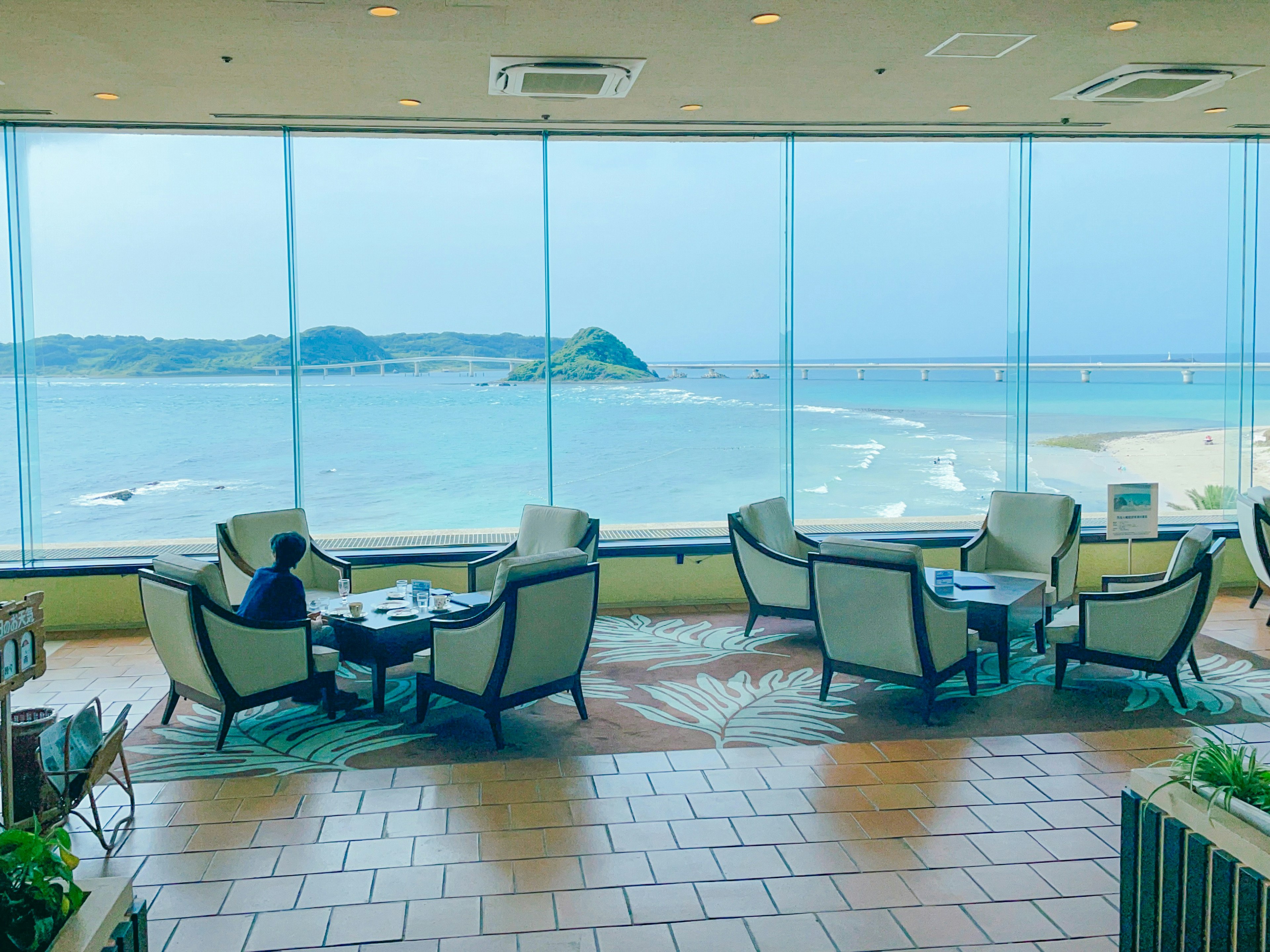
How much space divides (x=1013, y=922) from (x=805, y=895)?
0.66 metres

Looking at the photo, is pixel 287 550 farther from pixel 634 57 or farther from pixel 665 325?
pixel 665 325

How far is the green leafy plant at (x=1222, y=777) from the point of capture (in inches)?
94.0

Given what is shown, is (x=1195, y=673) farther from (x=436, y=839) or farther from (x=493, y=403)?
(x=493, y=403)

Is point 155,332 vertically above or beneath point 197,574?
above

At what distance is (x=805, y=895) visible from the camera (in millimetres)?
3494

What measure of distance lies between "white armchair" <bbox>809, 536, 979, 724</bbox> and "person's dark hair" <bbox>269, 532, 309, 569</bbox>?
8.50 ft

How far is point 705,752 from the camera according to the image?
4.86 m

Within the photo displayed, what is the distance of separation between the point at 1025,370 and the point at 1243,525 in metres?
1.93

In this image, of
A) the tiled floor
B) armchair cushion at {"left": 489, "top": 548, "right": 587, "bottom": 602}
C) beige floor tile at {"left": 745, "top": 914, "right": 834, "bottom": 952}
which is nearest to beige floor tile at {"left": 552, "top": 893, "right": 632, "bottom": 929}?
the tiled floor

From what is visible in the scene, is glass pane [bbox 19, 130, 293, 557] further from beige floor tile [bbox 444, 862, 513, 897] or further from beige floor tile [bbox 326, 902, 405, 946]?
beige floor tile [bbox 326, 902, 405, 946]

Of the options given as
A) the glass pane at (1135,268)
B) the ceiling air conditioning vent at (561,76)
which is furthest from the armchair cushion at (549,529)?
the glass pane at (1135,268)

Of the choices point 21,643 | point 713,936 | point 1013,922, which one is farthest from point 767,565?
point 21,643

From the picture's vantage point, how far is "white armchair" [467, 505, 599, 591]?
21.8 ft

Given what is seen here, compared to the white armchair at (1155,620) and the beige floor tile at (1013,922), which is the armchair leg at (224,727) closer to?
the beige floor tile at (1013,922)
